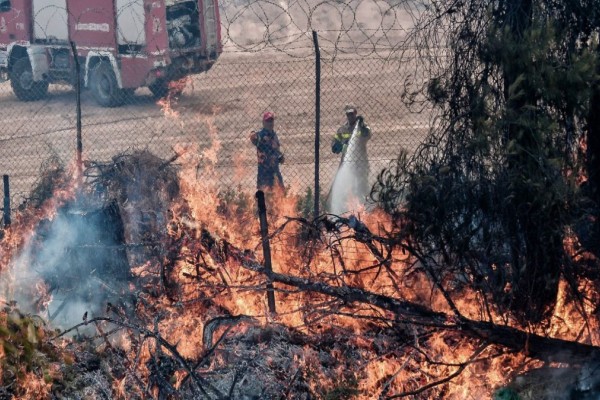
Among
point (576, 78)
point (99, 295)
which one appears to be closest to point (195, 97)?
point (99, 295)

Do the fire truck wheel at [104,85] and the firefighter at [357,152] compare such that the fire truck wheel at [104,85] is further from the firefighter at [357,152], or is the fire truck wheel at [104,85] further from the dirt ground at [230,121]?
the firefighter at [357,152]

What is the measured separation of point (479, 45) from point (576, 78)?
824 millimetres

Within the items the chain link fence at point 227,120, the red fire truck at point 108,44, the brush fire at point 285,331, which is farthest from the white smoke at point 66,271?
the red fire truck at point 108,44

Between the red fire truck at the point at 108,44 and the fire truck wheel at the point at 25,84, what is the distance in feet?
0.07

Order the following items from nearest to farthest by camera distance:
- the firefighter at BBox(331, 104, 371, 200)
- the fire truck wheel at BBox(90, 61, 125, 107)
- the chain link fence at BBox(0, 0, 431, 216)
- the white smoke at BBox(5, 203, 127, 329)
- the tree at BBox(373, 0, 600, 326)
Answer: the tree at BBox(373, 0, 600, 326) < the white smoke at BBox(5, 203, 127, 329) < the firefighter at BBox(331, 104, 371, 200) < the chain link fence at BBox(0, 0, 431, 216) < the fire truck wheel at BBox(90, 61, 125, 107)

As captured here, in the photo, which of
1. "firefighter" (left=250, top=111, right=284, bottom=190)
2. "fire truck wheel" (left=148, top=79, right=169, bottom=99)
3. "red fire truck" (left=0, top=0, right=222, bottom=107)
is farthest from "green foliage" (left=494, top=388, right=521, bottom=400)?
"fire truck wheel" (left=148, top=79, right=169, bottom=99)

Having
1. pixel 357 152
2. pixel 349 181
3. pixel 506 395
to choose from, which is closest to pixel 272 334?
pixel 506 395

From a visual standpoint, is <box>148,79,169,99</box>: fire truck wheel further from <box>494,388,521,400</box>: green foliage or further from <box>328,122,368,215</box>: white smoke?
<box>494,388,521,400</box>: green foliage

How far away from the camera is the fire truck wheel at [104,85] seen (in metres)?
16.8

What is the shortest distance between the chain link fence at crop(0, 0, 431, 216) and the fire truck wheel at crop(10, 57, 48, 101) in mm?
150

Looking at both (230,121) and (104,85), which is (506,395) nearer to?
(230,121)

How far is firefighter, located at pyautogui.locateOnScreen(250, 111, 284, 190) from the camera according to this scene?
10.0m

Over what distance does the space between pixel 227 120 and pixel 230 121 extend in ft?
0.34

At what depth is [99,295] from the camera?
7.37 meters
